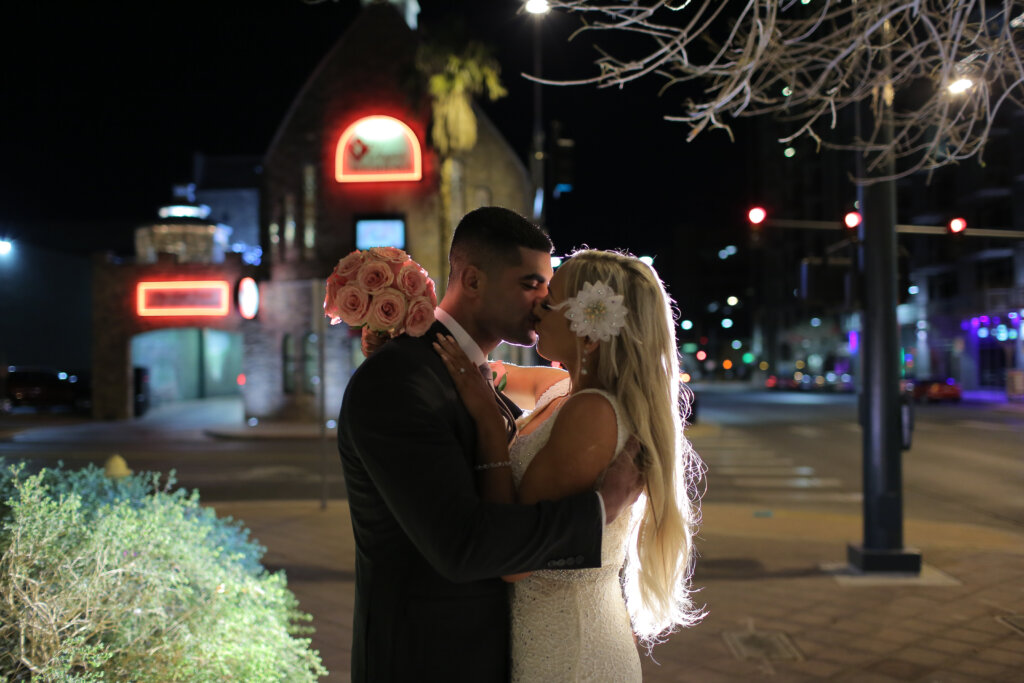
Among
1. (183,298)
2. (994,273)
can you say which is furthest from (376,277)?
(994,273)

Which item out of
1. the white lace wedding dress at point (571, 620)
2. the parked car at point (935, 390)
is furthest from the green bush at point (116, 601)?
the parked car at point (935, 390)

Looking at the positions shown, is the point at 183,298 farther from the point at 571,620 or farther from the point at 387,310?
the point at 571,620

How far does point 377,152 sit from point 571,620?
78.1ft

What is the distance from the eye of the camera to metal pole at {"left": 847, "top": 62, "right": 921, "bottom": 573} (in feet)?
21.3

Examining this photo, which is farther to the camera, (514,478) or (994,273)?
(994,273)

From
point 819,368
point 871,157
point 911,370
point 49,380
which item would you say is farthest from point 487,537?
point 819,368

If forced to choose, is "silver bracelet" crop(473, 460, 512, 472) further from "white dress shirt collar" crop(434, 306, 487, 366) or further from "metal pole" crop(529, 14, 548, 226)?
"metal pole" crop(529, 14, 548, 226)

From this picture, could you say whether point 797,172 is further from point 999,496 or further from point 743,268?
point 999,496

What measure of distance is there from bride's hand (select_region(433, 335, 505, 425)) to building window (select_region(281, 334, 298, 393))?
24.0 m

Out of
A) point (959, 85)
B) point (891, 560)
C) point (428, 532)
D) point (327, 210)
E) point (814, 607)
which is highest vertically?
point (327, 210)

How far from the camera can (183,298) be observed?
26.2 m

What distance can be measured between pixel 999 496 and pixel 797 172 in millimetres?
63110

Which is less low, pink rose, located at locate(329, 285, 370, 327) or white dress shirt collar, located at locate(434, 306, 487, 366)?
pink rose, located at locate(329, 285, 370, 327)

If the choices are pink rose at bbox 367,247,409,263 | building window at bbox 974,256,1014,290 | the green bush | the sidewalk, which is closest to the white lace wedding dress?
pink rose at bbox 367,247,409,263
